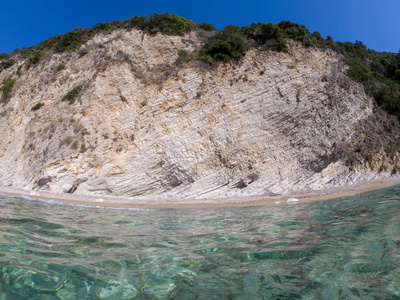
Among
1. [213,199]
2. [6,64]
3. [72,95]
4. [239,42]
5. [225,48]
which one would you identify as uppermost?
[6,64]

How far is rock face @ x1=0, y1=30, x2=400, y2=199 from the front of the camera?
14.5 meters

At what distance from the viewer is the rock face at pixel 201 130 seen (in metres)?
14.5

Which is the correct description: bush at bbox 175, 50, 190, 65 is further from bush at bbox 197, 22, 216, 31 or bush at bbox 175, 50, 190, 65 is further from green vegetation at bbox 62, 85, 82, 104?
green vegetation at bbox 62, 85, 82, 104

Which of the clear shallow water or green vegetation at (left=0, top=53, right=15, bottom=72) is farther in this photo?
green vegetation at (left=0, top=53, right=15, bottom=72)

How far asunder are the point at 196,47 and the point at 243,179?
11611mm

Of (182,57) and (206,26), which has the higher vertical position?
(206,26)

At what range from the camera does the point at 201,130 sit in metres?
15.8

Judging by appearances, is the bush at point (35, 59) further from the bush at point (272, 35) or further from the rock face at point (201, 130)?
the bush at point (272, 35)

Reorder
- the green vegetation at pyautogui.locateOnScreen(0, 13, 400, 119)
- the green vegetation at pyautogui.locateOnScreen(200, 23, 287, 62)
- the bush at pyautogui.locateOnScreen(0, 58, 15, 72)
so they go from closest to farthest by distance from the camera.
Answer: the green vegetation at pyautogui.locateOnScreen(0, 13, 400, 119), the green vegetation at pyautogui.locateOnScreen(200, 23, 287, 62), the bush at pyautogui.locateOnScreen(0, 58, 15, 72)

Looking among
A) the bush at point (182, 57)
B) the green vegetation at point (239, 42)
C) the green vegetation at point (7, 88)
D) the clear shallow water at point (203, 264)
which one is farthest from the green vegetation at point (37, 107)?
the clear shallow water at point (203, 264)

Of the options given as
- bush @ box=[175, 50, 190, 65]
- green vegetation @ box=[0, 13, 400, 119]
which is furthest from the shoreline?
bush @ box=[175, 50, 190, 65]

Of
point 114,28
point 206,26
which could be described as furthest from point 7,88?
point 206,26

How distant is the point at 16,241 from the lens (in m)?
3.33

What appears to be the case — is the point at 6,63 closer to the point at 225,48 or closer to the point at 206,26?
the point at 206,26
